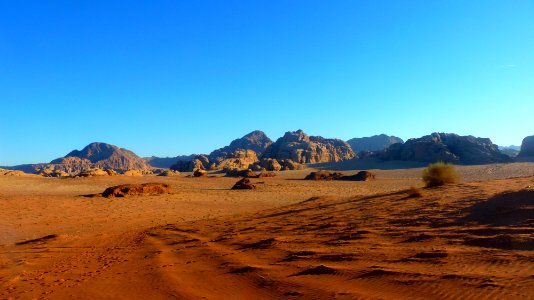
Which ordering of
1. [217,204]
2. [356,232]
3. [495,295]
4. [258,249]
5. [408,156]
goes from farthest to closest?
[408,156]
[217,204]
[356,232]
[258,249]
[495,295]

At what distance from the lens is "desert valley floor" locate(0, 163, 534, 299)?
5.09m

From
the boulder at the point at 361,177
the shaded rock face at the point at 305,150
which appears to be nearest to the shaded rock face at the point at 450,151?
the shaded rock face at the point at 305,150

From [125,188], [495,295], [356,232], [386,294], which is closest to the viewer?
[495,295]

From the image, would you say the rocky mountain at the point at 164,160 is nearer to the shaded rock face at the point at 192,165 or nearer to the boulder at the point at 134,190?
the shaded rock face at the point at 192,165

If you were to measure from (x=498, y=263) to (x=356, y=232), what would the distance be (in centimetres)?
349

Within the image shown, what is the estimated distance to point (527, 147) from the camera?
7175 centimetres

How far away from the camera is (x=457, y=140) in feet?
236

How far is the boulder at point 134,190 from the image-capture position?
22.7 meters

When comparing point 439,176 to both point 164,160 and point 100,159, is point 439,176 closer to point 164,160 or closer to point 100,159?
point 100,159

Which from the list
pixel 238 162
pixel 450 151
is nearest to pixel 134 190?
pixel 238 162

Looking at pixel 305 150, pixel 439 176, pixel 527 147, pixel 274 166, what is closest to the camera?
pixel 439 176

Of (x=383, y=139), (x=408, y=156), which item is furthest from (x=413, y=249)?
(x=383, y=139)

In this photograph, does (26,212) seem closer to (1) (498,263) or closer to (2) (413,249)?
(2) (413,249)

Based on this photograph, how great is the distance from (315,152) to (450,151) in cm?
2884
